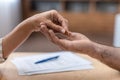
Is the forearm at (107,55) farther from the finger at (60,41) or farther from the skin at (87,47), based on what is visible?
the finger at (60,41)

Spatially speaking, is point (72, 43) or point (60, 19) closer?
point (72, 43)

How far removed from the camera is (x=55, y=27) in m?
1.11

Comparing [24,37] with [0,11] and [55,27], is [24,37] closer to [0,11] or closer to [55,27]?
[55,27]

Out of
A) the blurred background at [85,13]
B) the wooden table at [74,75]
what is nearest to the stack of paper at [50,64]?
the wooden table at [74,75]

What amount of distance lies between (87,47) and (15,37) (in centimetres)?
36

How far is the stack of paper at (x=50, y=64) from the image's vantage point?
1.09 m

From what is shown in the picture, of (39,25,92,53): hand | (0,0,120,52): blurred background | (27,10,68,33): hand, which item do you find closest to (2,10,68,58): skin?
(27,10,68,33): hand

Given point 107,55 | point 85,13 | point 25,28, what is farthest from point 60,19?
point 85,13

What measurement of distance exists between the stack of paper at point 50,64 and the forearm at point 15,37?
0.09 metres

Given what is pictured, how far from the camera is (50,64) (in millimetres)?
1156

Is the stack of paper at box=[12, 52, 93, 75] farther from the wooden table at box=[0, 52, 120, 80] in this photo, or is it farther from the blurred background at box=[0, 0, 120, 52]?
the blurred background at box=[0, 0, 120, 52]

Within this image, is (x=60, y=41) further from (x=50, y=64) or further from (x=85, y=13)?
(x=85, y=13)

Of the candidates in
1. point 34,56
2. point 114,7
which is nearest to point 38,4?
point 114,7

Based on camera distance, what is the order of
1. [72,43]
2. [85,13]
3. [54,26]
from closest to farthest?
[72,43] → [54,26] → [85,13]
